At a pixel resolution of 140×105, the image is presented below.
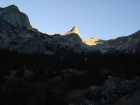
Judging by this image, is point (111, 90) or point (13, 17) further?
point (13, 17)

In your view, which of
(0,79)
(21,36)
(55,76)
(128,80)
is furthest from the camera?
(21,36)

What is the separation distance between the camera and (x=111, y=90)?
24.7 metres

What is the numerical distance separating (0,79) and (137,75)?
755 inches

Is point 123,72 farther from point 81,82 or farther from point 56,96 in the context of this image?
point 56,96

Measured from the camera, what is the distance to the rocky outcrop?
930 inches

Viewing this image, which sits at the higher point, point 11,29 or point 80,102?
point 11,29

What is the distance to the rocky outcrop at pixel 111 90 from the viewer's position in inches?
930

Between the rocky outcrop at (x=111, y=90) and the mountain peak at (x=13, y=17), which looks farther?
the mountain peak at (x=13, y=17)

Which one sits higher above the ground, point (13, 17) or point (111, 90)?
point (13, 17)

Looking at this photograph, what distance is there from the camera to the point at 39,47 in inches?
3834

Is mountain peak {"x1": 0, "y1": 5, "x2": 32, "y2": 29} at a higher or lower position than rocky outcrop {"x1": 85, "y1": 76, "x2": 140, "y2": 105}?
higher

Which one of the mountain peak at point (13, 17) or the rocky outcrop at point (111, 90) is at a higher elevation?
the mountain peak at point (13, 17)

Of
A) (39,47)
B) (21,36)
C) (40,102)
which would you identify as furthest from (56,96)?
(21,36)

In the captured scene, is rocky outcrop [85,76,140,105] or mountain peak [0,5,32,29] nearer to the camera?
rocky outcrop [85,76,140,105]
